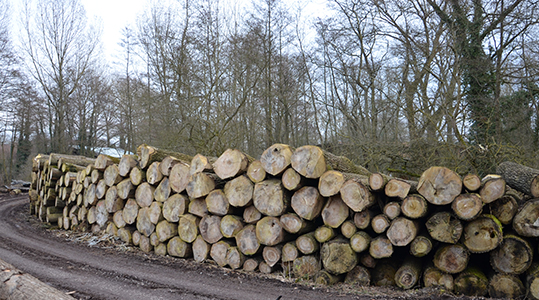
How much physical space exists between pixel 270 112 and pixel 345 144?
640 cm

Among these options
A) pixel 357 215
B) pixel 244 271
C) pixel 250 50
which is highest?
pixel 250 50

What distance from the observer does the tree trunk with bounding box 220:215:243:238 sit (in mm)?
5102

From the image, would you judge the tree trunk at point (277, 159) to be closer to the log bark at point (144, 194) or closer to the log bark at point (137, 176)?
the log bark at point (144, 194)

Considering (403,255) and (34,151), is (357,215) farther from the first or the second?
(34,151)

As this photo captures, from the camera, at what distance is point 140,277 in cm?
468

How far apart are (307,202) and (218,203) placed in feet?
4.66

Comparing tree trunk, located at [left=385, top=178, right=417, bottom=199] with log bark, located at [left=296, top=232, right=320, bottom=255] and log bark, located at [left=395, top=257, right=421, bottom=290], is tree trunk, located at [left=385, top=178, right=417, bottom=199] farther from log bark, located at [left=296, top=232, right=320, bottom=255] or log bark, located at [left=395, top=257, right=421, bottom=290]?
log bark, located at [left=296, top=232, right=320, bottom=255]

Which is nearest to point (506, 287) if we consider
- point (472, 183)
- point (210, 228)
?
point (472, 183)

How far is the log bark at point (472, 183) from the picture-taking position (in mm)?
3779

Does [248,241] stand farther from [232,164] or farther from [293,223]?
[232,164]

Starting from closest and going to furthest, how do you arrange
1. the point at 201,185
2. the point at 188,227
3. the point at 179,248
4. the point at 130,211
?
1. the point at 201,185
2. the point at 188,227
3. the point at 179,248
4. the point at 130,211

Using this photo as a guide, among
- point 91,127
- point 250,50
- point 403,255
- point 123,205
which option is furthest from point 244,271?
point 91,127

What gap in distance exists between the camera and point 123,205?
22.6 ft

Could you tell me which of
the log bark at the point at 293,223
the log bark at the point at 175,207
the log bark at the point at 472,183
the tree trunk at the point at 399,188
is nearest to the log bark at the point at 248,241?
the log bark at the point at 293,223
